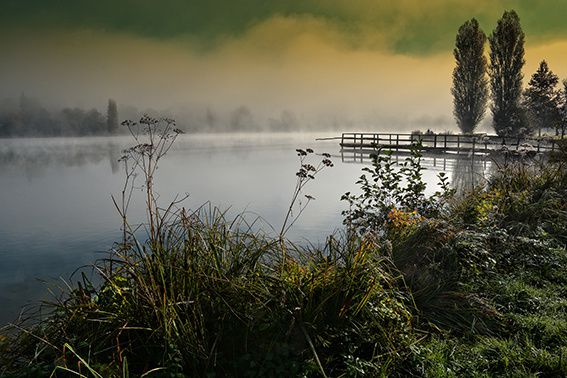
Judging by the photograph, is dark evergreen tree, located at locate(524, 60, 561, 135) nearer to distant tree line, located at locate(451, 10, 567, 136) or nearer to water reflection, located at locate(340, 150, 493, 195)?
distant tree line, located at locate(451, 10, 567, 136)

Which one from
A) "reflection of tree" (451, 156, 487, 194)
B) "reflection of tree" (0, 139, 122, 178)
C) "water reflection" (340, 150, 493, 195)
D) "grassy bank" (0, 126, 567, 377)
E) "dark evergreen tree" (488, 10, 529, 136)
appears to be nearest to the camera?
"grassy bank" (0, 126, 567, 377)

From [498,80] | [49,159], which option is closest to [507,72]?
[498,80]

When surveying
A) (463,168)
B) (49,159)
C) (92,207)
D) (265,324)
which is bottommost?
(92,207)

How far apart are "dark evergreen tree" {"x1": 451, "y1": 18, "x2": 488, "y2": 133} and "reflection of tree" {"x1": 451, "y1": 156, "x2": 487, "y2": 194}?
51.2 ft

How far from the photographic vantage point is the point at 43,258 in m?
8.82

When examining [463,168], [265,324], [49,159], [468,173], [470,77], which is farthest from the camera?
[49,159]

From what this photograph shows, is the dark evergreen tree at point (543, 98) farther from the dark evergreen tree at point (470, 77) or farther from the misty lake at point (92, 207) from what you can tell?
the misty lake at point (92, 207)

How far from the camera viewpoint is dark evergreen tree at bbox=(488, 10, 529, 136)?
37281 mm

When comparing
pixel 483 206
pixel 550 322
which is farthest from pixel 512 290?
pixel 483 206

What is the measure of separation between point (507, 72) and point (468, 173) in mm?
23466

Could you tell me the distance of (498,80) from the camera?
1519 inches

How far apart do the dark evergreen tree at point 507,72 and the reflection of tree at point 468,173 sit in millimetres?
12623

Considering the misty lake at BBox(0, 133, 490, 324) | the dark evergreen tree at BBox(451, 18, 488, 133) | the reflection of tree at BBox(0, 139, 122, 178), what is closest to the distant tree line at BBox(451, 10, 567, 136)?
the dark evergreen tree at BBox(451, 18, 488, 133)

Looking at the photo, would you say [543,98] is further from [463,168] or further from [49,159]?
[49,159]
